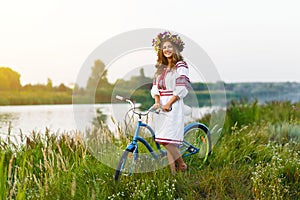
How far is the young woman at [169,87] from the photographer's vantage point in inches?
171

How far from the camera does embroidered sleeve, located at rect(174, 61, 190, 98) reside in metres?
4.32

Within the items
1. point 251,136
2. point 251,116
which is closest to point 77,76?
point 251,136

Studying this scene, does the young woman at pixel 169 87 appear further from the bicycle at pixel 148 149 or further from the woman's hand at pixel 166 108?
the bicycle at pixel 148 149

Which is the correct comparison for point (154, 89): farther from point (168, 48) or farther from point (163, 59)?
point (168, 48)

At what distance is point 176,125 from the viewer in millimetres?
4449

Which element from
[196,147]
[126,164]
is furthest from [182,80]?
[196,147]

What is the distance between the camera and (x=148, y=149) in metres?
4.67

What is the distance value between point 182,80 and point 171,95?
0.67ft

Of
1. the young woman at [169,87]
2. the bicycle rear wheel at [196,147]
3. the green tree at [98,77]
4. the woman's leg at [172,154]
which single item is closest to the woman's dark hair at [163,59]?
the young woman at [169,87]

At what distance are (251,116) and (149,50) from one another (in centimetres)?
509

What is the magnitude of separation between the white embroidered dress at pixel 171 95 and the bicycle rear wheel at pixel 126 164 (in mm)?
359

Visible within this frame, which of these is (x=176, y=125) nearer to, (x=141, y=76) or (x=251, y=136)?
(x=141, y=76)

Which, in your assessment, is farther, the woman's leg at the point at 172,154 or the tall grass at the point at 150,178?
the woman's leg at the point at 172,154

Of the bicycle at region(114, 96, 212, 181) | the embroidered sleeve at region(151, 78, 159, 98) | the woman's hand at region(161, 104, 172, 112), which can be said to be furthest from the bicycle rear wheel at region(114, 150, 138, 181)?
the embroidered sleeve at region(151, 78, 159, 98)
